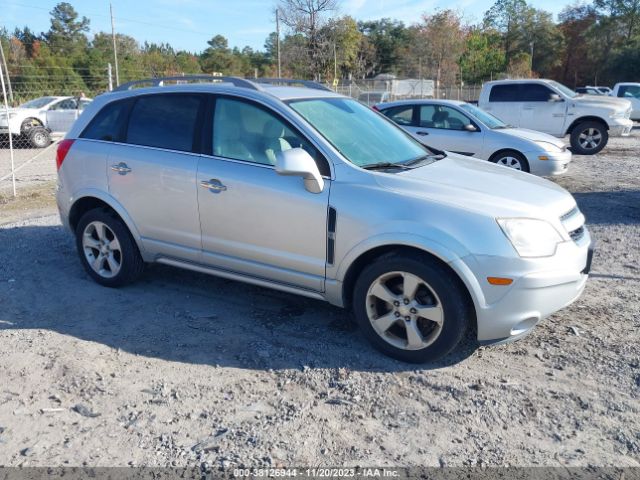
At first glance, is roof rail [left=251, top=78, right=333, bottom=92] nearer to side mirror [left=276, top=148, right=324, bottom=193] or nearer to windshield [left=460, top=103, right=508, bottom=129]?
side mirror [left=276, top=148, right=324, bottom=193]

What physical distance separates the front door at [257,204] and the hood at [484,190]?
23.9 inches

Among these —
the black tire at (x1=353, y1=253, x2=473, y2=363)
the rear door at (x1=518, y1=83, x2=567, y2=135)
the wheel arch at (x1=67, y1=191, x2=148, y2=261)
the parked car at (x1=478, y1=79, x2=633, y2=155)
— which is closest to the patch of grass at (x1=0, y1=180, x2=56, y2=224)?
the wheel arch at (x1=67, y1=191, x2=148, y2=261)

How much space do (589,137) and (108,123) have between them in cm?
1306

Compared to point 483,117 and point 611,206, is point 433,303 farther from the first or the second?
point 483,117

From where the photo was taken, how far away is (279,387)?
11.5 ft

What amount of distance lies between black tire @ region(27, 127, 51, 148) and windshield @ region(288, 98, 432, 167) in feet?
49.3

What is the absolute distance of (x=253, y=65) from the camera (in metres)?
63.8

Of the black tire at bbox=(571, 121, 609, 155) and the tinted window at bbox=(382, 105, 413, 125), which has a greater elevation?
the tinted window at bbox=(382, 105, 413, 125)

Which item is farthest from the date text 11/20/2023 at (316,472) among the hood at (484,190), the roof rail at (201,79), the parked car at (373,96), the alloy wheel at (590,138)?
the parked car at (373,96)

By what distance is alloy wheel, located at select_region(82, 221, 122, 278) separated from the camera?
5062mm

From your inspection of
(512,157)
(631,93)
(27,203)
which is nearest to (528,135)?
(512,157)

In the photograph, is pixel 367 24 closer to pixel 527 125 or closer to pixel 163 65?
pixel 163 65

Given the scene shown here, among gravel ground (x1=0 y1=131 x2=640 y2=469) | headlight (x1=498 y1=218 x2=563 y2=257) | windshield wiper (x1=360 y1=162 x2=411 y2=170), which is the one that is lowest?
gravel ground (x1=0 y1=131 x2=640 y2=469)

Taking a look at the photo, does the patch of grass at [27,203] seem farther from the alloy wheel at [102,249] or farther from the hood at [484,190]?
the hood at [484,190]
